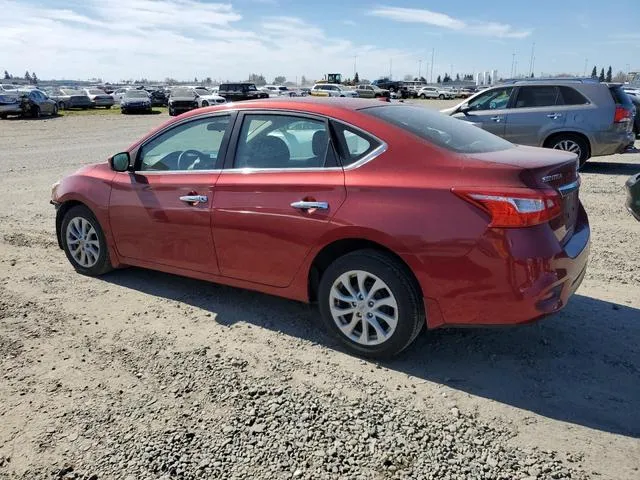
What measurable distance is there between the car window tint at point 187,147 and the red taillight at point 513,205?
2.18 metres

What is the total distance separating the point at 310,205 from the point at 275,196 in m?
0.32

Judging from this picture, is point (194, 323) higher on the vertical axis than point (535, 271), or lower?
lower

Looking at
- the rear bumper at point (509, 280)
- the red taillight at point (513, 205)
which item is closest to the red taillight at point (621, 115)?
the rear bumper at point (509, 280)

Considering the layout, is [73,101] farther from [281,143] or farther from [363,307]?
[363,307]

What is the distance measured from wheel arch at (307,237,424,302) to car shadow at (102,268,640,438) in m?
0.43

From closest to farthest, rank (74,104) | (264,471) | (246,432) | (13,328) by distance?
(264,471) → (246,432) → (13,328) → (74,104)

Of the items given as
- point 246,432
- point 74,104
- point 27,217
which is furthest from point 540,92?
point 74,104

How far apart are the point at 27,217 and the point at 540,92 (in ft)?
32.0

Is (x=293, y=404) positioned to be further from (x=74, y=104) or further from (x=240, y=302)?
(x=74, y=104)

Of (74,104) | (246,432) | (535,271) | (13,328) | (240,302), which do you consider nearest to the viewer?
(246,432)

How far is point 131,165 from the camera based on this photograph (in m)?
4.91

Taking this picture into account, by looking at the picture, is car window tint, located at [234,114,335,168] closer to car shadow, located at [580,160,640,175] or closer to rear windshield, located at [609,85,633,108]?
rear windshield, located at [609,85,633,108]

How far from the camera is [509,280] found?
3166mm

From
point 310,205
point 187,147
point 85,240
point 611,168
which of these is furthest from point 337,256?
point 611,168
